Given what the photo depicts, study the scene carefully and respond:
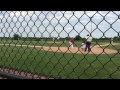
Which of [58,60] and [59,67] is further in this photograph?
[59,67]

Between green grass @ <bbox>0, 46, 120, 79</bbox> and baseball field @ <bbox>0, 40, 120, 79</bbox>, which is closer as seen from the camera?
baseball field @ <bbox>0, 40, 120, 79</bbox>

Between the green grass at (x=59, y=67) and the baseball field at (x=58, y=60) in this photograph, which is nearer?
the baseball field at (x=58, y=60)

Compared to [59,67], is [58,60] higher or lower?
higher
